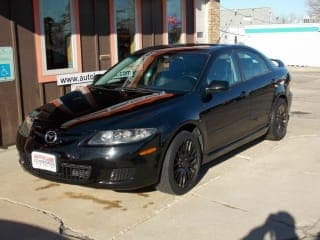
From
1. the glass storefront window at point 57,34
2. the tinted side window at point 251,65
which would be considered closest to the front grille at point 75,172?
the tinted side window at point 251,65

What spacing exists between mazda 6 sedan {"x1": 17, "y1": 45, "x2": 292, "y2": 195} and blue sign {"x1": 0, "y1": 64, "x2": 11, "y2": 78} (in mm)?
1717

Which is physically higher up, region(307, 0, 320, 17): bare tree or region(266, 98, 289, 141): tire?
region(307, 0, 320, 17): bare tree

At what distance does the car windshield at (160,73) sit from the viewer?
5.58 meters

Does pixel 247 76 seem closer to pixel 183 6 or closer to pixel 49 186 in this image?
pixel 49 186

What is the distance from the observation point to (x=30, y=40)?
25.1ft

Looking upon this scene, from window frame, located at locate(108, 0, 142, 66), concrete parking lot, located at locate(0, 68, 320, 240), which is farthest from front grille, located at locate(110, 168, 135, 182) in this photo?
window frame, located at locate(108, 0, 142, 66)

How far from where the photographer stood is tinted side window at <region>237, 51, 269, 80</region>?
6.49 metres

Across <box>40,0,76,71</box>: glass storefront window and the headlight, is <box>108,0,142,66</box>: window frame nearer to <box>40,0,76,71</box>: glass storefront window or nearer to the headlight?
<box>40,0,76,71</box>: glass storefront window

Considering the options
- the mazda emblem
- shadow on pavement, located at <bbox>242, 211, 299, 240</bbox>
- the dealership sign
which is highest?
the dealership sign

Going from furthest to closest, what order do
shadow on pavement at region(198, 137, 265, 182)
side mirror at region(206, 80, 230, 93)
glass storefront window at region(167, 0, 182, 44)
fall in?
1. glass storefront window at region(167, 0, 182, 44)
2. shadow on pavement at region(198, 137, 265, 182)
3. side mirror at region(206, 80, 230, 93)

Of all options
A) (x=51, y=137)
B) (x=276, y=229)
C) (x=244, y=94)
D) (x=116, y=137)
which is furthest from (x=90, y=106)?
(x=276, y=229)

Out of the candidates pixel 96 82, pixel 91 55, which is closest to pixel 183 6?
pixel 91 55

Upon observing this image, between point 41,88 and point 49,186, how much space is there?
9.12ft

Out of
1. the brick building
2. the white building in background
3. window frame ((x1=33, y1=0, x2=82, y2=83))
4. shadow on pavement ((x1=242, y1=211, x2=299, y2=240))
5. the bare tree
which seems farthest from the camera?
the bare tree
